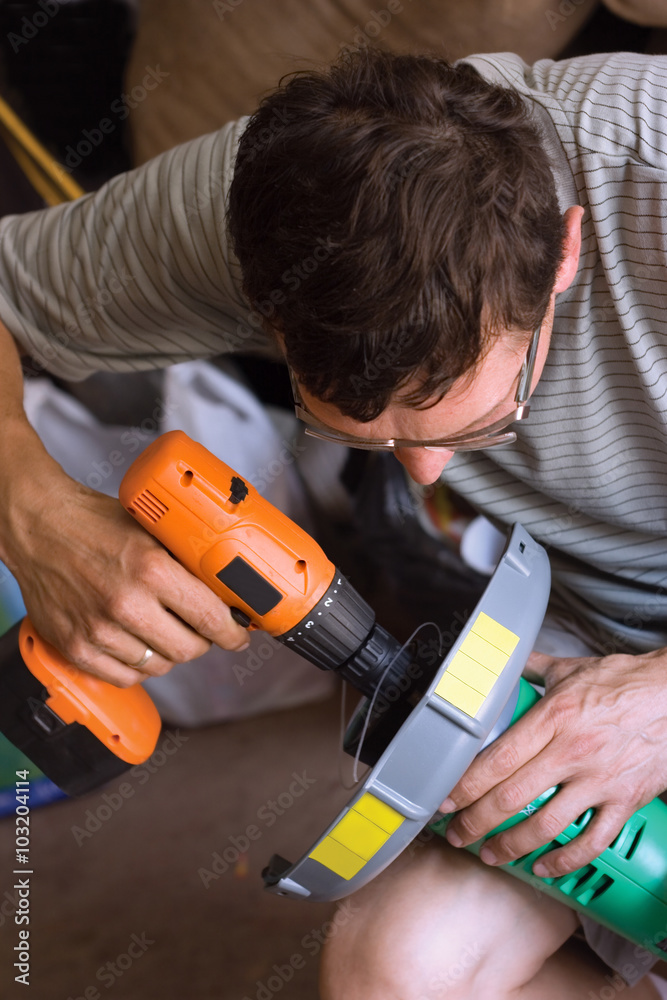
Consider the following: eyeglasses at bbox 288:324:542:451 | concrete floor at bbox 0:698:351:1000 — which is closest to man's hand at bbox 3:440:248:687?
eyeglasses at bbox 288:324:542:451

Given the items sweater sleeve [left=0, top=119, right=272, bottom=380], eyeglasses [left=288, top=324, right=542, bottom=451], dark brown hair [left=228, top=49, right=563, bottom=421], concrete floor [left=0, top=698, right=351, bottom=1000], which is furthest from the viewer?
concrete floor [left=0, top=698, right=351, bottom=1000]

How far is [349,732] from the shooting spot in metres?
0.82

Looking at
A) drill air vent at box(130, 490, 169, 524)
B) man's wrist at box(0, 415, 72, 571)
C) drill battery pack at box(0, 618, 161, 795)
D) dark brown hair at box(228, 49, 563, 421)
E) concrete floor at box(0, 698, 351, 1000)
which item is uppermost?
dark brown hair at box(228, 49, 563, 421)

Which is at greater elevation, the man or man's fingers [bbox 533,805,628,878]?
the man

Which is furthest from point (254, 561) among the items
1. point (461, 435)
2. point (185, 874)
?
point (185, 874)

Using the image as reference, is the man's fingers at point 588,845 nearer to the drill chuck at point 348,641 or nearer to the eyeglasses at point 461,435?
the drill chuck at point 348,641

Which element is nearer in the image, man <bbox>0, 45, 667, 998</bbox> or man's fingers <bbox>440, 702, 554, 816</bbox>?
man <bbox>0, 45, 667, 998</bbox>

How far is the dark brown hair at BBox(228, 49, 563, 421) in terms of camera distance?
0.58m

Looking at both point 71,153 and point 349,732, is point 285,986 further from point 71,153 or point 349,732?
point 71,153

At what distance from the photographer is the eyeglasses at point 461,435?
70 centimetres

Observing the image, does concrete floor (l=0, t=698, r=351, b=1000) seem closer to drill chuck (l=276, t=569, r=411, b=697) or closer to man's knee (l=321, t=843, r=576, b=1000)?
man's knee (l=321, t=843, r=576, b=1000)

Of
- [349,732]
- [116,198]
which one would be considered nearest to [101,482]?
[116,198]

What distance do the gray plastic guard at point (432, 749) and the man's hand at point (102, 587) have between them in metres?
0.21

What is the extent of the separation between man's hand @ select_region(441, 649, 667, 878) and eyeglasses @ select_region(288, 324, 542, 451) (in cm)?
28
